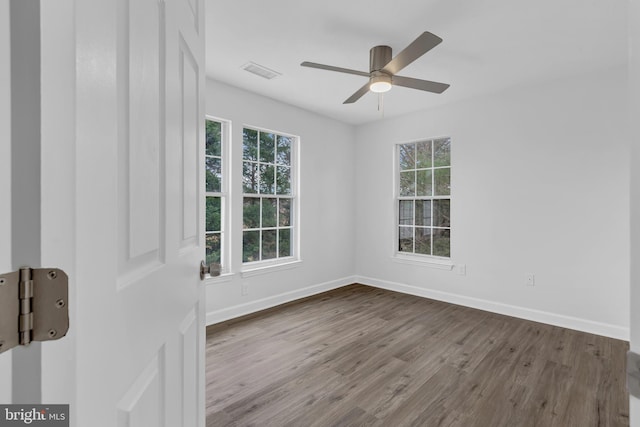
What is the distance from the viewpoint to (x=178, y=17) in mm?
823

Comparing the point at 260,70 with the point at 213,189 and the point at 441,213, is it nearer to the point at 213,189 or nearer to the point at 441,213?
the point at 213,189

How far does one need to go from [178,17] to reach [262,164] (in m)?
3.04

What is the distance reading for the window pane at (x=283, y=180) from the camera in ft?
13.3

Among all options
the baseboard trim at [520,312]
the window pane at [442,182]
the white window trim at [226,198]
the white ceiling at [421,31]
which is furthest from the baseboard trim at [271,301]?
the white ceiling at [421,31]

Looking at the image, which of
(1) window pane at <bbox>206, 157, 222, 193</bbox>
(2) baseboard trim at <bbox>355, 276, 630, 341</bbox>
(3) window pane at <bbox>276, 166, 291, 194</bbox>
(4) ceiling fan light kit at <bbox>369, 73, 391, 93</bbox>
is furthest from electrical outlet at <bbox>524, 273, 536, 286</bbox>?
(1) window pane at <bbox>206, 157, 222, 193</bbox>

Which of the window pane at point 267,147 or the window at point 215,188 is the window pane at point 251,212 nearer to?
the window at point 215,188

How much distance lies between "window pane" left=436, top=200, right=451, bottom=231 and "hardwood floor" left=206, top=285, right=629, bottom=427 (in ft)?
4.11

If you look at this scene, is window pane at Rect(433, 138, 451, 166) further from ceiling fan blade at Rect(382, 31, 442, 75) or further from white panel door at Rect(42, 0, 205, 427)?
white panel door at Rect(42, 0, 205, 427)

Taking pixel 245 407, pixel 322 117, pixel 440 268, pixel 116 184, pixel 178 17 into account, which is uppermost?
pixel 322 117

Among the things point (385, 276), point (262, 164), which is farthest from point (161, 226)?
point (385, 276)

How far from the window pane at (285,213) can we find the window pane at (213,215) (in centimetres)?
91

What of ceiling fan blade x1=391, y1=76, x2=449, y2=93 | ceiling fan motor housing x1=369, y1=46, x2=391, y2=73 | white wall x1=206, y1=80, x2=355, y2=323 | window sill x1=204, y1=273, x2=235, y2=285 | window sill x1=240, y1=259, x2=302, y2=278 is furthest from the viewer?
window sill x1=240, y1=259, x2=302, y2=278

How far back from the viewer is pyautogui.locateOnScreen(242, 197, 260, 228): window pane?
3.65m

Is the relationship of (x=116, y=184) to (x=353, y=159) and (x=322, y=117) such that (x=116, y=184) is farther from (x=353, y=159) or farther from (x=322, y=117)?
(x=353, y=159)
